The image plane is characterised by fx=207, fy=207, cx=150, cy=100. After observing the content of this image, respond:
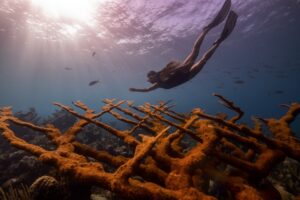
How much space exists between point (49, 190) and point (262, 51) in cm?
3861

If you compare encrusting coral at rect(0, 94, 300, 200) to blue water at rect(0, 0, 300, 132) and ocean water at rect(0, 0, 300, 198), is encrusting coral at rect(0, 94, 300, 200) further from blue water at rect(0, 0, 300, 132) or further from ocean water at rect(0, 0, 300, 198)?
blue water at rect(0, 0, 300, 132)

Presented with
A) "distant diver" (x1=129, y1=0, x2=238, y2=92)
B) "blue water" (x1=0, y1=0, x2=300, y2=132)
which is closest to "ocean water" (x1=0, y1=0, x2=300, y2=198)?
"blue water" (x1=0, y1=0, x2=300, y2=132)

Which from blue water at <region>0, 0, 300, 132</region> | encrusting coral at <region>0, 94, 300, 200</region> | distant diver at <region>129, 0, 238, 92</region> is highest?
blue water at <region>0, 0, 300, 132</region>

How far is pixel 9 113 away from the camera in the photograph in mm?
4148

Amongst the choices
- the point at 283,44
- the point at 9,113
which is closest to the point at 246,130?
the point at 9,113

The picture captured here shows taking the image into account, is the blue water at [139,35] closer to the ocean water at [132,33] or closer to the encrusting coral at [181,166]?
the ocean water at [132,33]

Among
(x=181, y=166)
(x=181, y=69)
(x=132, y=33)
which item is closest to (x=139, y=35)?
(x=132, y=33)

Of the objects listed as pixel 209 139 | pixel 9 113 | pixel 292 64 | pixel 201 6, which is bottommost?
pixel 292 64

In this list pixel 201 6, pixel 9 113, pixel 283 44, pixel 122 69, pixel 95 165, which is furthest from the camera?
pixel 122 69

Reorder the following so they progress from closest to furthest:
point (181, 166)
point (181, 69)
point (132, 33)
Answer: point (181, 166) → point (181, 69) → point (132, 33)

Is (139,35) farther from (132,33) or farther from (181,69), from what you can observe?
(181,69)

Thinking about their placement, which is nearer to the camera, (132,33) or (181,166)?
(181,166)

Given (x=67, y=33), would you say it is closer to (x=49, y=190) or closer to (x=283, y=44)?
(x=49, y=190)

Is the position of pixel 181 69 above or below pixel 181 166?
above
